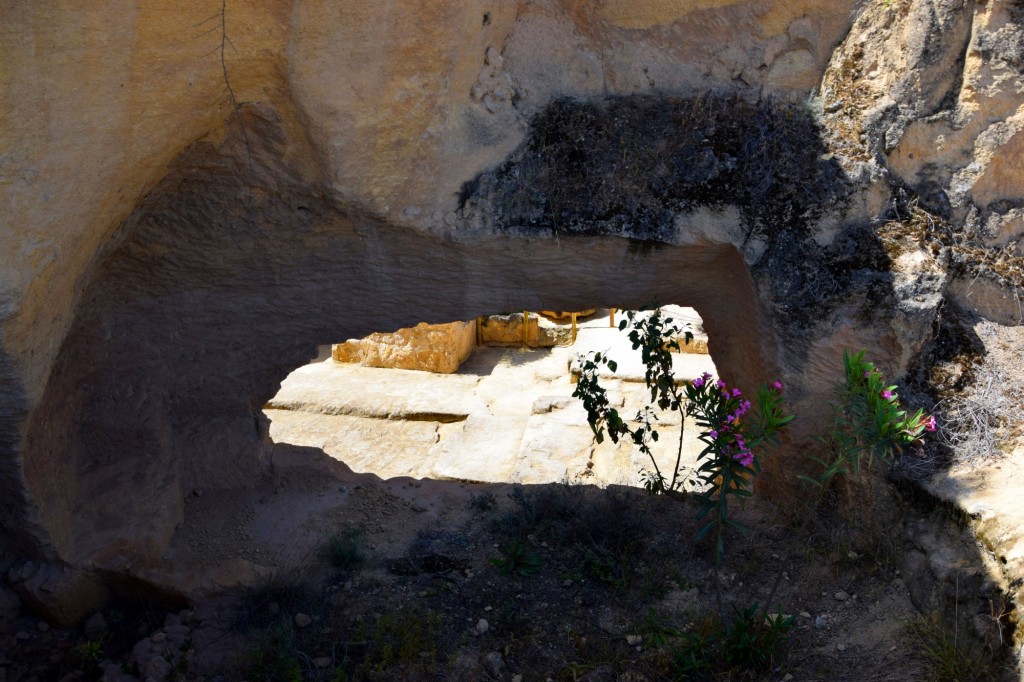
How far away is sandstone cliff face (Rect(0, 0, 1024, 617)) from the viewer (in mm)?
3867

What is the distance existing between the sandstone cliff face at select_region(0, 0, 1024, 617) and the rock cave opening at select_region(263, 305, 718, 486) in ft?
5.84

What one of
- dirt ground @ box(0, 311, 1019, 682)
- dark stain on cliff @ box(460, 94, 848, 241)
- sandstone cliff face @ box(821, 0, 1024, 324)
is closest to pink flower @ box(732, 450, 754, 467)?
dirt ground @ box(0, 311, 1019, 682)

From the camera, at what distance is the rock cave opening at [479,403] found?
22.4ft

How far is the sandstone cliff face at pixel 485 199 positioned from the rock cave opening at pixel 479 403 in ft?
5.84

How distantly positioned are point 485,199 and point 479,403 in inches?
161

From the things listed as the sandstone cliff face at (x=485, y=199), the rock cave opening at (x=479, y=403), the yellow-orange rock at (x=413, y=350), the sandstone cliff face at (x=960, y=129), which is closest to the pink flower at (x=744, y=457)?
the sandstone cliff face at (x=485, y=199)

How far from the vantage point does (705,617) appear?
3.72m

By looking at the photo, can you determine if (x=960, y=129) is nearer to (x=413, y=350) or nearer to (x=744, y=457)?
(x=744, y=457)

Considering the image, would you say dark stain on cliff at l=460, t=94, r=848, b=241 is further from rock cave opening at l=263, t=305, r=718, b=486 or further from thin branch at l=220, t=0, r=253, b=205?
rock cave opening at l=263, t=305, r=718, b=486

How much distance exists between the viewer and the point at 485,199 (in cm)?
436

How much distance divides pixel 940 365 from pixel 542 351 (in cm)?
602

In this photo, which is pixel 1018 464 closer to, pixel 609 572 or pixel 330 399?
pixel 609 572

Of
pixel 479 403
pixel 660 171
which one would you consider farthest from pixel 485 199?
pixel 479 403

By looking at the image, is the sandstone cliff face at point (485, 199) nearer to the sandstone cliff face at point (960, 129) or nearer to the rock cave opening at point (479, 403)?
the sandstone cliff face at point (960, 129)
